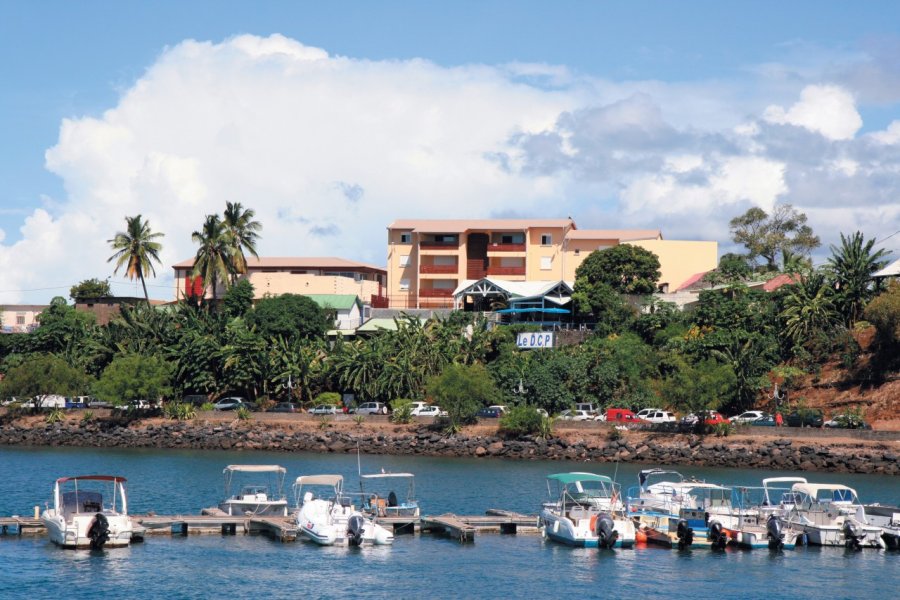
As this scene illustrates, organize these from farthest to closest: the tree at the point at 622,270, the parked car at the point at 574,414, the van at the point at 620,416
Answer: the tree at the point at 622,270 → the parked car at the point at 574,414 → the van at the point at 620,416

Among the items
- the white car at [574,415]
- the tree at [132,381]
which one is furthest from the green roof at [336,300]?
the white car at [574,415]

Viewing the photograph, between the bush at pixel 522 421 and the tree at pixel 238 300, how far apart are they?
33.4 m

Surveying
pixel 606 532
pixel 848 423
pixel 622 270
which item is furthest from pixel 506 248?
pixel 606 532

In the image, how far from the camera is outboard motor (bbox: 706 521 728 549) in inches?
1912

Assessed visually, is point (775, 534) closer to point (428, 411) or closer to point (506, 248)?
point (428, 411)

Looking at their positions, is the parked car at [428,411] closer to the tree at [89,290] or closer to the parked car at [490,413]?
the parked car at [490,413]

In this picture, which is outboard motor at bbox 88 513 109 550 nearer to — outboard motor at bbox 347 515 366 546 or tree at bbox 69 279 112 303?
outboard motor at bbox 347 515 366 546

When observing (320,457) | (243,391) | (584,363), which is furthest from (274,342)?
(584,363)

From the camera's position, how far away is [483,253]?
126 m

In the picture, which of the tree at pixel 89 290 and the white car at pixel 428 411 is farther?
the tree at pixel 89 290

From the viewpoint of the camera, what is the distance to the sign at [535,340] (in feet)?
330

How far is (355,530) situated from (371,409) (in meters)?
43.7

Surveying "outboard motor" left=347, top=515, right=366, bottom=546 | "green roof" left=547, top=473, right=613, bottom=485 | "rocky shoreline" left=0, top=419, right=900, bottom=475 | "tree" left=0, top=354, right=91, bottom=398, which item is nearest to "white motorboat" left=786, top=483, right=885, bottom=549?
"green roof" left=547, top=473, right=613, bottom=485

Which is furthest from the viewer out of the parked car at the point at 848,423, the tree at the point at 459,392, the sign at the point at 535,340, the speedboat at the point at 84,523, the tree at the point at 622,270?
the tree at the point at 622,270
